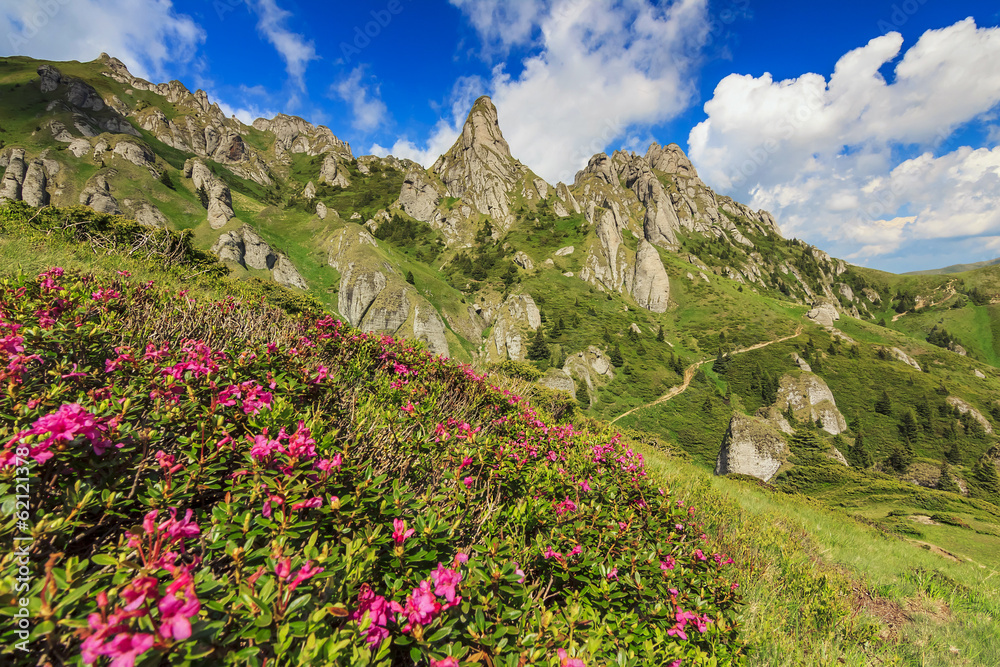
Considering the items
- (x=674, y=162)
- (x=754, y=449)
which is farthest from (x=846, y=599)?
(x=674, y=162)

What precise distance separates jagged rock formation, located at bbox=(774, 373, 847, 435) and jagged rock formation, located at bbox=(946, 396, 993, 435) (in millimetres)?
16699

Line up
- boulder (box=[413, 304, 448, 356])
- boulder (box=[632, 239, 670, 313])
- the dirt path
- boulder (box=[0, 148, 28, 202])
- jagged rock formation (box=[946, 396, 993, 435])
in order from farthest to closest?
boulder (box=[632, 239, 670, 313])
the dirt path
jagged rock formation (box=[946, 396, 993, 435])
boulder (box=[413, 304, 448, 356])
boulder (box=[0, 148, 28, 202])

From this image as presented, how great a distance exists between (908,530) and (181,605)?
763 inches

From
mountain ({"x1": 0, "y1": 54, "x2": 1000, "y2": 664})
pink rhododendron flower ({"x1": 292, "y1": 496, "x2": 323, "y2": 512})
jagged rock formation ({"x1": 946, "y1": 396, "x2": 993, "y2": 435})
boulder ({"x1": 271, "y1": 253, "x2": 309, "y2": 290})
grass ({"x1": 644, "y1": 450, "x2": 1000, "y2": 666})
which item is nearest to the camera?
pink rhododendron flower ({"x1": 292, "y1": 496, "x2": 323, "y2": 512})

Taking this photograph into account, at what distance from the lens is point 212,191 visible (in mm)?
65562

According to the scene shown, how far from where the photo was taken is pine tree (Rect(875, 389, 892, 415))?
6388 cm

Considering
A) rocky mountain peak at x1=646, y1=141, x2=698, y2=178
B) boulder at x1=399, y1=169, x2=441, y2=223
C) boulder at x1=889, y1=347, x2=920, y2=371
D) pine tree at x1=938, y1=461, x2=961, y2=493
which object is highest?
rocky mountain peak at x1=646, y1=141, x2=698, y2=178

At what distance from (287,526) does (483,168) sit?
139m

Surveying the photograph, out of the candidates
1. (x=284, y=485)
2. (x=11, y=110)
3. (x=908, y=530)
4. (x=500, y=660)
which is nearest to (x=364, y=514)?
(x=284, y=485)

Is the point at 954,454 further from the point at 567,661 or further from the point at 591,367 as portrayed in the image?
the point at 567,661

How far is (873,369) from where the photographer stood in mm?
73000

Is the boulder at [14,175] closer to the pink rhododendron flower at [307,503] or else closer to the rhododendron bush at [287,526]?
the rhododendron bush at [287,526]

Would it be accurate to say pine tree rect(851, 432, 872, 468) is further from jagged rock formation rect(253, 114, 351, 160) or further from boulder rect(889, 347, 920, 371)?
jagged rock formation rect(253, 114, 351, 160)

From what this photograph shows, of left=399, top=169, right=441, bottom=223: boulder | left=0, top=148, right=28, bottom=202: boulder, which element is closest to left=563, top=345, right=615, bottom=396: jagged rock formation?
left=399, top=169, right=441, bottom=223: boulder
